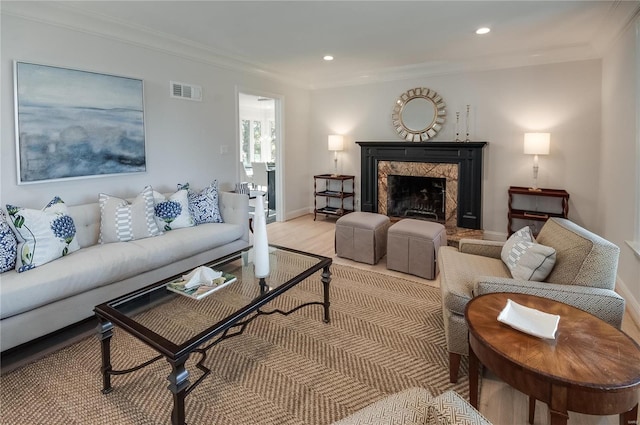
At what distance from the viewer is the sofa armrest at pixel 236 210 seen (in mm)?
3736

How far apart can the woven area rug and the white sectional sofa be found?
0.79ft

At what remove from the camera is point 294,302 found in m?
2.92

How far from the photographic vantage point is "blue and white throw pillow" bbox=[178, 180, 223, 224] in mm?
3611

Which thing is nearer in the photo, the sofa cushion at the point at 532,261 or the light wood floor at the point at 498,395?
the light wood floor at the point at 498,395

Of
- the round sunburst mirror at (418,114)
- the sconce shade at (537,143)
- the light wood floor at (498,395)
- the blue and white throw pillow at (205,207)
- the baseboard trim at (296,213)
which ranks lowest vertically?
the light wood floor at (498,395)

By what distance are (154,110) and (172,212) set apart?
4.16ft

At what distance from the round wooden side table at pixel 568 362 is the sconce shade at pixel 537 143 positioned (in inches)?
126

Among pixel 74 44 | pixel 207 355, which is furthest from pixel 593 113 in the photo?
pixel 74 44

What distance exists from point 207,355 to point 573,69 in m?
4.94

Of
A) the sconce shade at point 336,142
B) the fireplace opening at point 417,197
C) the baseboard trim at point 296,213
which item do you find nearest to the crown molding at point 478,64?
the sconce shade at point 336,142

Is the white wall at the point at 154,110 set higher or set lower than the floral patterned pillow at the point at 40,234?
higher

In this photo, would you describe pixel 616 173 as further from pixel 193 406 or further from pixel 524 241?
pixel 193 406

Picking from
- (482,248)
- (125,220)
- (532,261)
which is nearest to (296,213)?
(125,220)

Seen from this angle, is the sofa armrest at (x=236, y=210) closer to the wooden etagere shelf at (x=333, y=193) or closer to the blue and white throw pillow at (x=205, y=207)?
the blue and white throw pillow at (x=205, y=207)
